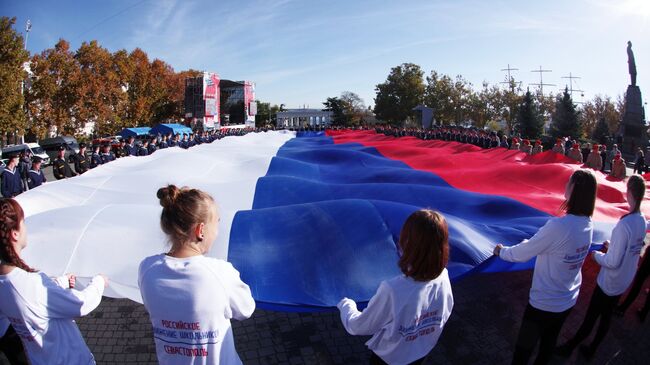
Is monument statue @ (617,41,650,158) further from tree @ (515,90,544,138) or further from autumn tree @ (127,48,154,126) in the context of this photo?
autumn tree @ (127,48,154,126)

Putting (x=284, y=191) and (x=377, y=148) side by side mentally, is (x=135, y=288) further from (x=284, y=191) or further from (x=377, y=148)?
(x=377, y=148)

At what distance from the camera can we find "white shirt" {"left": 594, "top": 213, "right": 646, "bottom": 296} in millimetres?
2766

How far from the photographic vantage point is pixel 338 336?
3764mm

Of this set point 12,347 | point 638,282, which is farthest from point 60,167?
point 638,282

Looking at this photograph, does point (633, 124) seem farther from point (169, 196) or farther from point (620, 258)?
point (169, 196)

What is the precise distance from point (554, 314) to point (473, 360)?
45.4 inches

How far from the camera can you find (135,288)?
110 inches

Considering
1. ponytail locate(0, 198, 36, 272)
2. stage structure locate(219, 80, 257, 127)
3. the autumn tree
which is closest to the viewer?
ponytail locate(0, 198, 36, 272)

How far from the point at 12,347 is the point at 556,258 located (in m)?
3.55

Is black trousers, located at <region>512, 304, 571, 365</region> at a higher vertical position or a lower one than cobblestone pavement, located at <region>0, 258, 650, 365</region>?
higher

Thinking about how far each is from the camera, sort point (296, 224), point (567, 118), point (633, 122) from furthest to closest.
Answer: point (567, 118), point (633, 122), point (296, 224)

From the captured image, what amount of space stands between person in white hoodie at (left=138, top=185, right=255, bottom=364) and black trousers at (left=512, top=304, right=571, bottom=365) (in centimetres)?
197

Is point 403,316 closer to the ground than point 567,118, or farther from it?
closer to the ground

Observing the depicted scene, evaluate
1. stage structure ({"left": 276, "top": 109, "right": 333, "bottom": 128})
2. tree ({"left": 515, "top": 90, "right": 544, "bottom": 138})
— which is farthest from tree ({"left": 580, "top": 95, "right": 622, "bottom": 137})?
stage structure ({"left": 276, "top": 109, "right": 333, "bottom": 128})
